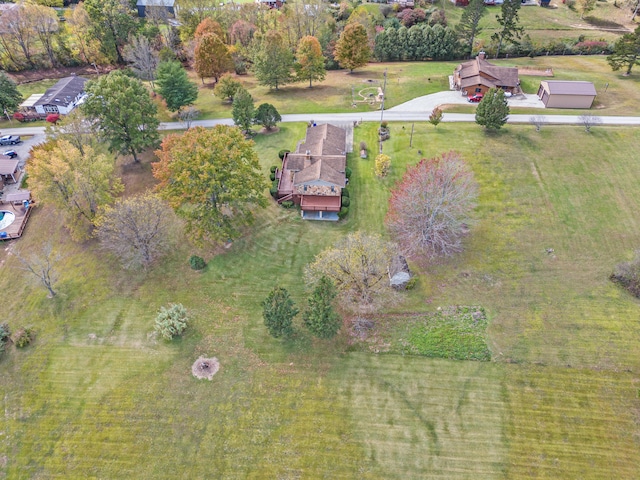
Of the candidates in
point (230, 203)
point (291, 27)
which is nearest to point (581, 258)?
point (230, 203)

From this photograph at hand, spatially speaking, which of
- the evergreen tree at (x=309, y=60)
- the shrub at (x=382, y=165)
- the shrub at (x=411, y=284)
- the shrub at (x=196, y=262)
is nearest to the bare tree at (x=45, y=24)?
the evergreen tree at (x=309, y=60)

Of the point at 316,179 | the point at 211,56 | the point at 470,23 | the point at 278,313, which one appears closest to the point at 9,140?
the point at 211,56

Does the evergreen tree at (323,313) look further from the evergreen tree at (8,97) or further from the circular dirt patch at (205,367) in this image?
the evergreen tree at (8,97)

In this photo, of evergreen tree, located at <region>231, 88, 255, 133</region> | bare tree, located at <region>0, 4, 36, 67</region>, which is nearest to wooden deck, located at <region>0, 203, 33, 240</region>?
evergreen tree, located at <region>231, 88, 255, 133</region>

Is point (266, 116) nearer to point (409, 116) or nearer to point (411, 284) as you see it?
point (409, 116)

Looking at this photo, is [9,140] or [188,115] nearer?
[9,140]
